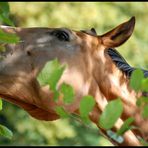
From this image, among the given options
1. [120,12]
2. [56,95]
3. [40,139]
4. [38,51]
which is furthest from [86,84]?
[120,12]

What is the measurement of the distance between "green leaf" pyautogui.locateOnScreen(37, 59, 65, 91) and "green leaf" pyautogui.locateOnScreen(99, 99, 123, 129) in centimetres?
10

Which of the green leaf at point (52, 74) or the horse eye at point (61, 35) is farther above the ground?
the green leaf at point (52, 74)

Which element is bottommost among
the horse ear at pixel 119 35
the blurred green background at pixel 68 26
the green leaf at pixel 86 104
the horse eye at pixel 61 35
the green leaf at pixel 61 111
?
the blurred green background at pixel 68 26

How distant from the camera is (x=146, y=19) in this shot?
10516 millimetres

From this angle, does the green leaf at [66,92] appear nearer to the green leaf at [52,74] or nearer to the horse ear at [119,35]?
the green leaf at [52,74]

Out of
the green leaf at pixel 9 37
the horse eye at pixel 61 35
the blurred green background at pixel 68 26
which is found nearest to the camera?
the green leaf at pixel 9 37

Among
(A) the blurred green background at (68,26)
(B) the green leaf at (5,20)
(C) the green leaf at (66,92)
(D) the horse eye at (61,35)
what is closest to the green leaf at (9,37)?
(B) the green leaf at (5,20)

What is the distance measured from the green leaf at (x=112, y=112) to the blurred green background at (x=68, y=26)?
8148 mm

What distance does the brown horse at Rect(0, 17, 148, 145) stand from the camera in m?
1.86

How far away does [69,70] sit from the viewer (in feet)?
6.26

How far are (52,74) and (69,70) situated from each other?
901mm

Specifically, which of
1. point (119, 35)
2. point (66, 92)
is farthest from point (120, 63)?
point (66, 92)

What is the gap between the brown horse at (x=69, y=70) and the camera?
6.11ft

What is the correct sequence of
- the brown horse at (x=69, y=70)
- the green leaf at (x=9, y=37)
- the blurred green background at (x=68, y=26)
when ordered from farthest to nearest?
1. the blurred green background at (x=68, y=26)
2. the brown horse at (x=69, y=70)
3. the green leaf at (x=9, y=37)
